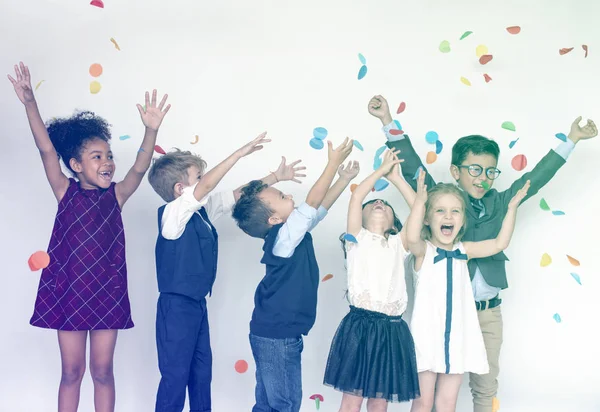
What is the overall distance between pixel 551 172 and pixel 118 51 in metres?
2.06

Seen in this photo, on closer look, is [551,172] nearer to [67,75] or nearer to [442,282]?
[442,282]

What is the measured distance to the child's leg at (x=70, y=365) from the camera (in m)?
2.66

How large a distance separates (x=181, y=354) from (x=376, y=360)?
29.1 inches

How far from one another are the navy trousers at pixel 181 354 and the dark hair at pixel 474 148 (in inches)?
49.1

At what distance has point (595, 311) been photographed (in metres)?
3.20

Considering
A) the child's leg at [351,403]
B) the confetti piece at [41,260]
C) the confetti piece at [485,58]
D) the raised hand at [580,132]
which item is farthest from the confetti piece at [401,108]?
the confetti piece at [41,260]

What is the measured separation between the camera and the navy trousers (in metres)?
2.60

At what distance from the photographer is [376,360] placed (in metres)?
2.52

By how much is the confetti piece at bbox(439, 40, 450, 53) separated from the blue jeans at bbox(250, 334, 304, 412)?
5.29ft

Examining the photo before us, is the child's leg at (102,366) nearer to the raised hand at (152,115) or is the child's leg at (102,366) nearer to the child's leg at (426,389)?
the raised hand at (152,115)

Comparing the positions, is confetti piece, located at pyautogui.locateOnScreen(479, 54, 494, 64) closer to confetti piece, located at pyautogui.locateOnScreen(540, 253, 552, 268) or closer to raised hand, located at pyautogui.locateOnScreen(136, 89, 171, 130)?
confetti piece, located at pyautogui.locateOnScreen(540, 253, 552, 268)

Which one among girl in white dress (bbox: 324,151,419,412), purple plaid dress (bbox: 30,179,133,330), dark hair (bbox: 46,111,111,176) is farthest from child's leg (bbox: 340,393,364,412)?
dark hair (bbox: 46,111,111,176)

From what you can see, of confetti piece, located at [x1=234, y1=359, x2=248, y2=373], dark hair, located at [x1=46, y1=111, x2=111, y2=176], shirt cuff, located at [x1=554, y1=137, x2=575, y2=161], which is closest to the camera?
dark hair, located at [x1=46, y1=111, x2=111, y2=176]

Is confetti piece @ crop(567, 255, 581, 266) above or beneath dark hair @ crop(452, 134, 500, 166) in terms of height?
beneath
